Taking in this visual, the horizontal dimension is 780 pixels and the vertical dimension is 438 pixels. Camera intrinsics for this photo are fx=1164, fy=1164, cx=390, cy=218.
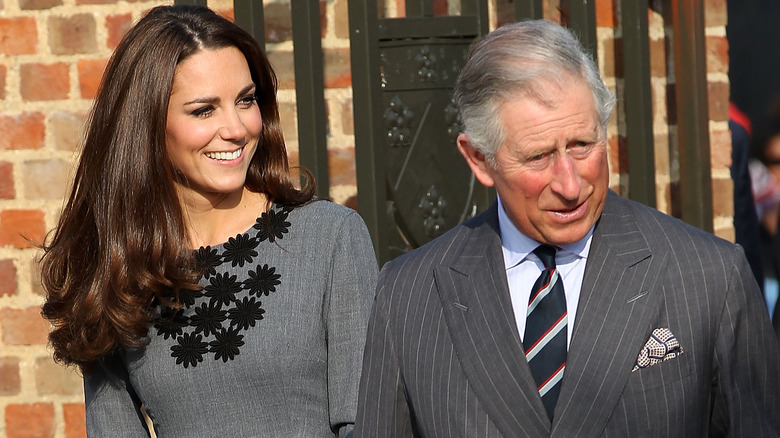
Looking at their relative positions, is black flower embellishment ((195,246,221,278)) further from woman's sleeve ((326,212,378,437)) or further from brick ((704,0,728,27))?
brick ((704,0,728,27))

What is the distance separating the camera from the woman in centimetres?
262

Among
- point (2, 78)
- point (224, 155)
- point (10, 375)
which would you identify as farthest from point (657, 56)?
point (10, 375)

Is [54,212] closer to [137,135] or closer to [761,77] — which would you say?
[137,135]

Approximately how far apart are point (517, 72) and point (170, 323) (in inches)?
43.2

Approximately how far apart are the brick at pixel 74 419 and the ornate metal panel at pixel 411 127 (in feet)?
3.32

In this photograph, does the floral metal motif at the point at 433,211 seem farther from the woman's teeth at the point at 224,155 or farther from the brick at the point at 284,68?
the woman's teeth at the point at 224,155

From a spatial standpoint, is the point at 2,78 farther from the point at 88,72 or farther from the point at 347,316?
the point at 347,316

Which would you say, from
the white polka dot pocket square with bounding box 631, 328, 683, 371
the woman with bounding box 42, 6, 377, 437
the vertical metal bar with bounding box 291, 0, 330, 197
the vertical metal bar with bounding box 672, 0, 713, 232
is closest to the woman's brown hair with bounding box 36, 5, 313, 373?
the woman with bounding box 42, 6, 377, 437

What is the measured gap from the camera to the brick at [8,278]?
136 inches

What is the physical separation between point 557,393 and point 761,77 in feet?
12.8

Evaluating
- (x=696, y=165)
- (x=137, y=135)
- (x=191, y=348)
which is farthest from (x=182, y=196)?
(x=696, y=165)

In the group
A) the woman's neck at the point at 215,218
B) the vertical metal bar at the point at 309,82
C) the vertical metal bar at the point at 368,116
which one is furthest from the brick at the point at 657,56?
the woman's neck at the point at 215,218

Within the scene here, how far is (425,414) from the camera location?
2.18 meters

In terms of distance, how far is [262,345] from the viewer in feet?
8.61
